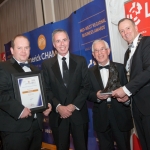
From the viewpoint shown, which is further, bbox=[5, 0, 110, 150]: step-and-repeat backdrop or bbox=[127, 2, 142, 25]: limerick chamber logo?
bbox=[5, 0, 110, 150]: step-and-repeat backdrop

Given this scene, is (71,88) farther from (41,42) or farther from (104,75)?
(41,42)

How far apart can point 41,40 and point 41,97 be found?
2724 millimetres

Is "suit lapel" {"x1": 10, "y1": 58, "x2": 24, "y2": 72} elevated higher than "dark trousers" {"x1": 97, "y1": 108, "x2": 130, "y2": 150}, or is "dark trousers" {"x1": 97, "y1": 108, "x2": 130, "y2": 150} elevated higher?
"suit lapel" {"x1": 10, "y1": 58, "x2": 24, "y2": 72}

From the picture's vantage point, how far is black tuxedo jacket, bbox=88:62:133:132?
263cm

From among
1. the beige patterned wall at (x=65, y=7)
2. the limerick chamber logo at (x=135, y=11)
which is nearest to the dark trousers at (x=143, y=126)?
the limerick chamber logo at (x=135, y=11)

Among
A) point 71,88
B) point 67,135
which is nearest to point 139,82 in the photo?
point 71,88

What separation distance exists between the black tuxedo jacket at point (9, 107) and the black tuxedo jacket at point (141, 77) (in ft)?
3.93

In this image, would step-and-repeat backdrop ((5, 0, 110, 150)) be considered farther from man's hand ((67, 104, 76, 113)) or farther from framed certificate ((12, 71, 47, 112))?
framed certificate ((12, 71, 47, 112))

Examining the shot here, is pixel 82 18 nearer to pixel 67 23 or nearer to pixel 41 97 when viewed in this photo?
pixel 67 23

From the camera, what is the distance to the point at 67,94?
2.60 m

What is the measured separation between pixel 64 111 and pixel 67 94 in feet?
0.73

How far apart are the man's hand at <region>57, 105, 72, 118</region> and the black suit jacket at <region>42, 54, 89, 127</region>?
0.07m

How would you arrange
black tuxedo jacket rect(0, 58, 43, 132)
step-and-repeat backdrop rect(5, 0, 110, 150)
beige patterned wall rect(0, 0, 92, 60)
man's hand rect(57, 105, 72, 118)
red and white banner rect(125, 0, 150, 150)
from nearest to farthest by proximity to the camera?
1. black tuxedo jacket rect(0, 58, 43, 132)
2. man's hand rect(57, 105, 72, 118)
3. red and white banner rect(125, 0, 150, 150)
4. step-and-repeat backdrop rect(5, 0, 110, 150)
5. beige patterned wall rect(0, 0, 92, 60)

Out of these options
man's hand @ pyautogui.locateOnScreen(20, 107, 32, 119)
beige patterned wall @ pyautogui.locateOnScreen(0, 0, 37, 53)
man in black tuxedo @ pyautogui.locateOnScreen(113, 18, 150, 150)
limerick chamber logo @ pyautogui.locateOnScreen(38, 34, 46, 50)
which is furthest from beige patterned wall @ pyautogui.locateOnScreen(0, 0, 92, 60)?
man's hand @ pyautogui.locateOnScreen(20, 107, 32, 119)
